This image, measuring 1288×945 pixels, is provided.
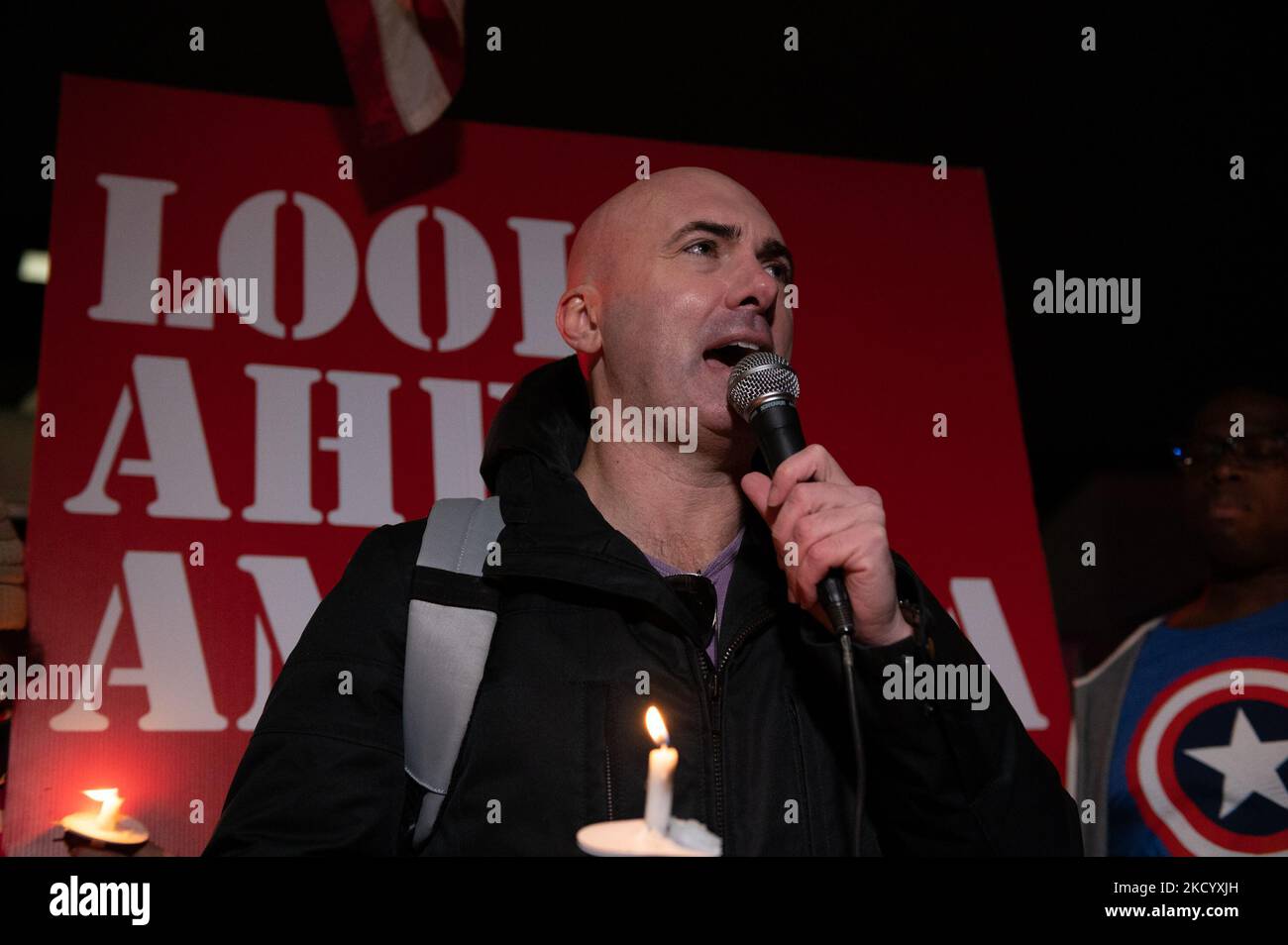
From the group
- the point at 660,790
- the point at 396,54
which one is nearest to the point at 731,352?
the point at 660,790

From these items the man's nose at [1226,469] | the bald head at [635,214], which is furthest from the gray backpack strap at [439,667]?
the man's nose at [1226,469]

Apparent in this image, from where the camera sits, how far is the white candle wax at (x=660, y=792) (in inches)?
48.1

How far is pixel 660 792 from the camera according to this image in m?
1.23

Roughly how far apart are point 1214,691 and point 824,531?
226 centimetres

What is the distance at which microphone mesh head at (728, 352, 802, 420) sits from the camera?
2.01 m

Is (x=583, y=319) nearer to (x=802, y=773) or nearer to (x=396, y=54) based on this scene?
(x=802, y=773)

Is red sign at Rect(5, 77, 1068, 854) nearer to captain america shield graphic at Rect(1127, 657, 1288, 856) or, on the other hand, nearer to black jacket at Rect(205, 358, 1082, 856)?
captain america shield graphic at Rect(1127, 657, 1288, 856)

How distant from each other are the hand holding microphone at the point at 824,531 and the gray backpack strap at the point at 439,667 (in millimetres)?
517

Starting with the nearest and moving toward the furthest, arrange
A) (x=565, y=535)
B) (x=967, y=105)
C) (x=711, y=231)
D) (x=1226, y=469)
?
(x=565, y=535) → (x=711, y=231) → (x=1226, y=469) → (x=967, y=105)

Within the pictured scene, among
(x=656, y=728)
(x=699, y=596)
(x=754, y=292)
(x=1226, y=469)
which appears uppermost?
(x=754, y=292)
